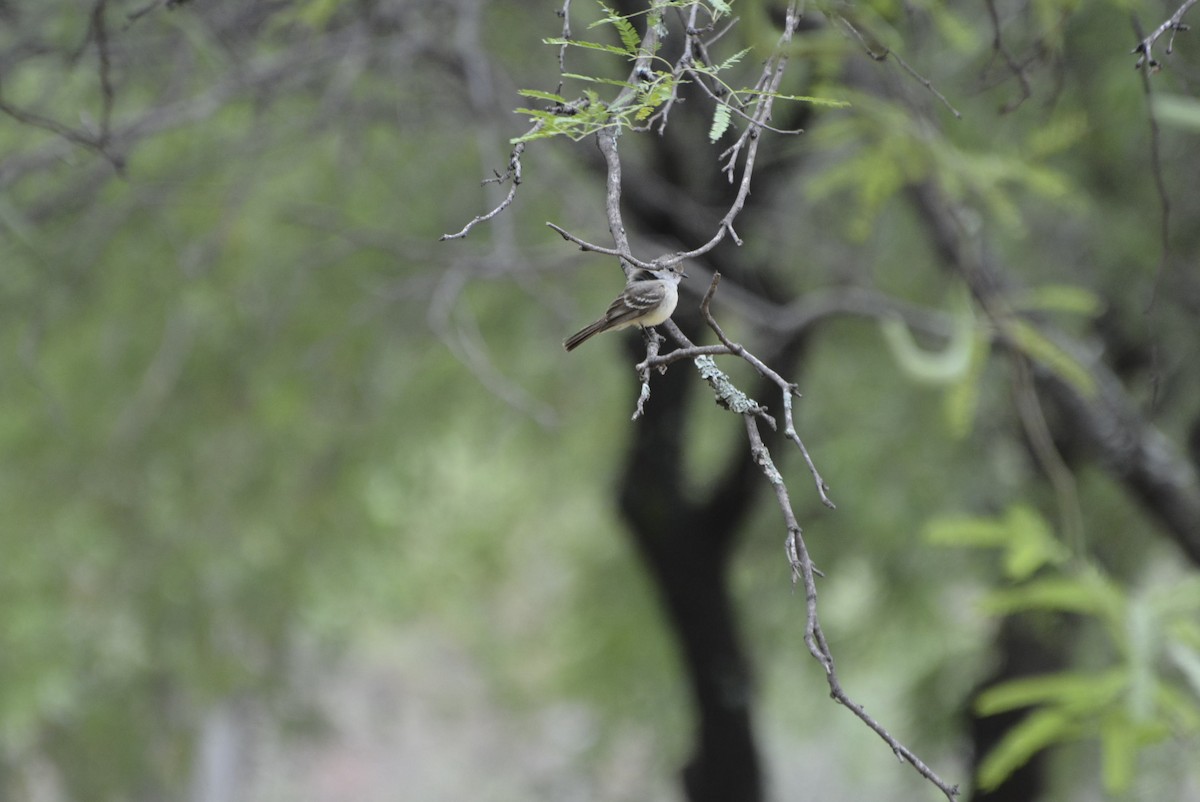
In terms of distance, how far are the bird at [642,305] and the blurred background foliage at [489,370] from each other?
1.44 m

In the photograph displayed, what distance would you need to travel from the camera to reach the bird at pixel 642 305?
2.12 meters

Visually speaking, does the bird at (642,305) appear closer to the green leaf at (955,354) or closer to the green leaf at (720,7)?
the green leaf at (720,7)

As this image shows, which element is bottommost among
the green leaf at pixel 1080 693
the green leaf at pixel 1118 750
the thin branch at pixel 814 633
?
the thin branch at pixel 814 633

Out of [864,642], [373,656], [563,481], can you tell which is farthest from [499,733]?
[864,642]

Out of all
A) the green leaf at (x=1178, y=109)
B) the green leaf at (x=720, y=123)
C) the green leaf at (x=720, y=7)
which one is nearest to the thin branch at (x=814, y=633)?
the green leaf at (x=720, y=123)

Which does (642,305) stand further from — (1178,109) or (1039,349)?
(1039,349)

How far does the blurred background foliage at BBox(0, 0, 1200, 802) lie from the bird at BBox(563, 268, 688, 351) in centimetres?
144

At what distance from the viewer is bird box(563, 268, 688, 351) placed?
6.97ft

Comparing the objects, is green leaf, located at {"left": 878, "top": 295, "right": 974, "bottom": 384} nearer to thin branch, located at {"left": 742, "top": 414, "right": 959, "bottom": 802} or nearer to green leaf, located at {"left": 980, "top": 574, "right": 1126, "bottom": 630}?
green leaf, located at {"left": 980, "top": 574, "right": 1126, "bottom": 630}

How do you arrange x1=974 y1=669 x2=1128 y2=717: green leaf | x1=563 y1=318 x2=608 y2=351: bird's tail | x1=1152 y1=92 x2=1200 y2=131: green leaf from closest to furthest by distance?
1. x1=563 y1=318 x2=608 y2=351: bird's tail
2. x1=1152 y1=92 x2=1200 y2=131: green leaf
3. x1=974 y1=669 x2=1128 y2=717: green leaf

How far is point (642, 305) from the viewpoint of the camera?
7.04 ft

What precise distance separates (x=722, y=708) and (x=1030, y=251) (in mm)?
3626

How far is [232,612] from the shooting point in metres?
7.54

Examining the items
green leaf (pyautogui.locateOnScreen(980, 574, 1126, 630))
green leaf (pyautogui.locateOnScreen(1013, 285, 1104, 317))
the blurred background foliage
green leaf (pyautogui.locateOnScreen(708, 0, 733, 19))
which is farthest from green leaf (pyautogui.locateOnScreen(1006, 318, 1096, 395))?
green leaf (pyautogui.locateOnScreen(708, 0, 733, 19))
